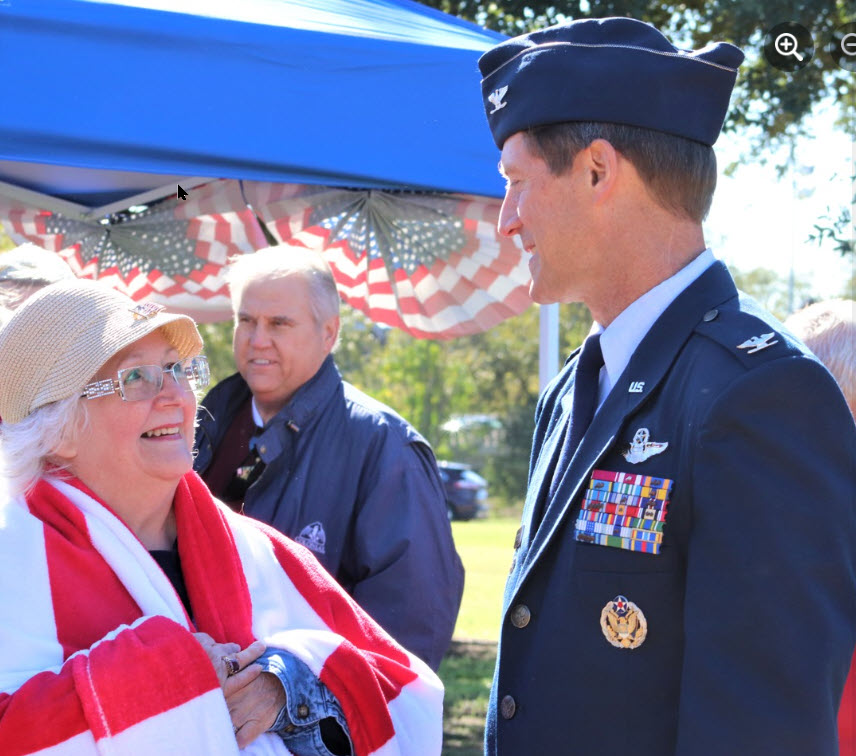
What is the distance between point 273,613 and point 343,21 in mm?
1905

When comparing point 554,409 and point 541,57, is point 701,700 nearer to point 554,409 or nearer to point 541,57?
point 554,409

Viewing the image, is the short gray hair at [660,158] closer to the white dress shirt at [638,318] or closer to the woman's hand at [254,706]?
the white dress shirt at [638,318]

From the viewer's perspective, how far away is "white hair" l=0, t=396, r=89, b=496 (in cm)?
213

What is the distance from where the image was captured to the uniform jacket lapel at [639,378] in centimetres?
164

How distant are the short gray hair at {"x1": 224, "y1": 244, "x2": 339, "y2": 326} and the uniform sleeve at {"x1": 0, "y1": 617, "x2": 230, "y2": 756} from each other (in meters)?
1.78

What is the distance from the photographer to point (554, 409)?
2.08 m

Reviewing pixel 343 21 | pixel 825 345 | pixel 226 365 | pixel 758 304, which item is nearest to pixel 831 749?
pixel 758 304

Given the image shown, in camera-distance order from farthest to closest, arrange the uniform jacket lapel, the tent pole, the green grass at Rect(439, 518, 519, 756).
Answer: the green grass at Rect(439, 518, 519, 756) → the tent pole → the uniform jacket lapel

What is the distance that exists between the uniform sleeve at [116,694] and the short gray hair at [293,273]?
5.85 feet

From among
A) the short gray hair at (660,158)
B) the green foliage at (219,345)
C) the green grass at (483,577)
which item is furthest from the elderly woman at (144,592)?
the green foliage at (219,345)

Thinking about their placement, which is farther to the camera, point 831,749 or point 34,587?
point 34,587

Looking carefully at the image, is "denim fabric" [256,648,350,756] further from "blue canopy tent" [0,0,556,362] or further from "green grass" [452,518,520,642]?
"green grass" [452,518,520,642]

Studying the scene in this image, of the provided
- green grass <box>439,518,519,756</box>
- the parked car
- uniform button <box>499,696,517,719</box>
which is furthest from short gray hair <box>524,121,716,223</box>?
the parked car

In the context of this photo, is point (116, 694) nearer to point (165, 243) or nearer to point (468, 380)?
point (165, 243)
